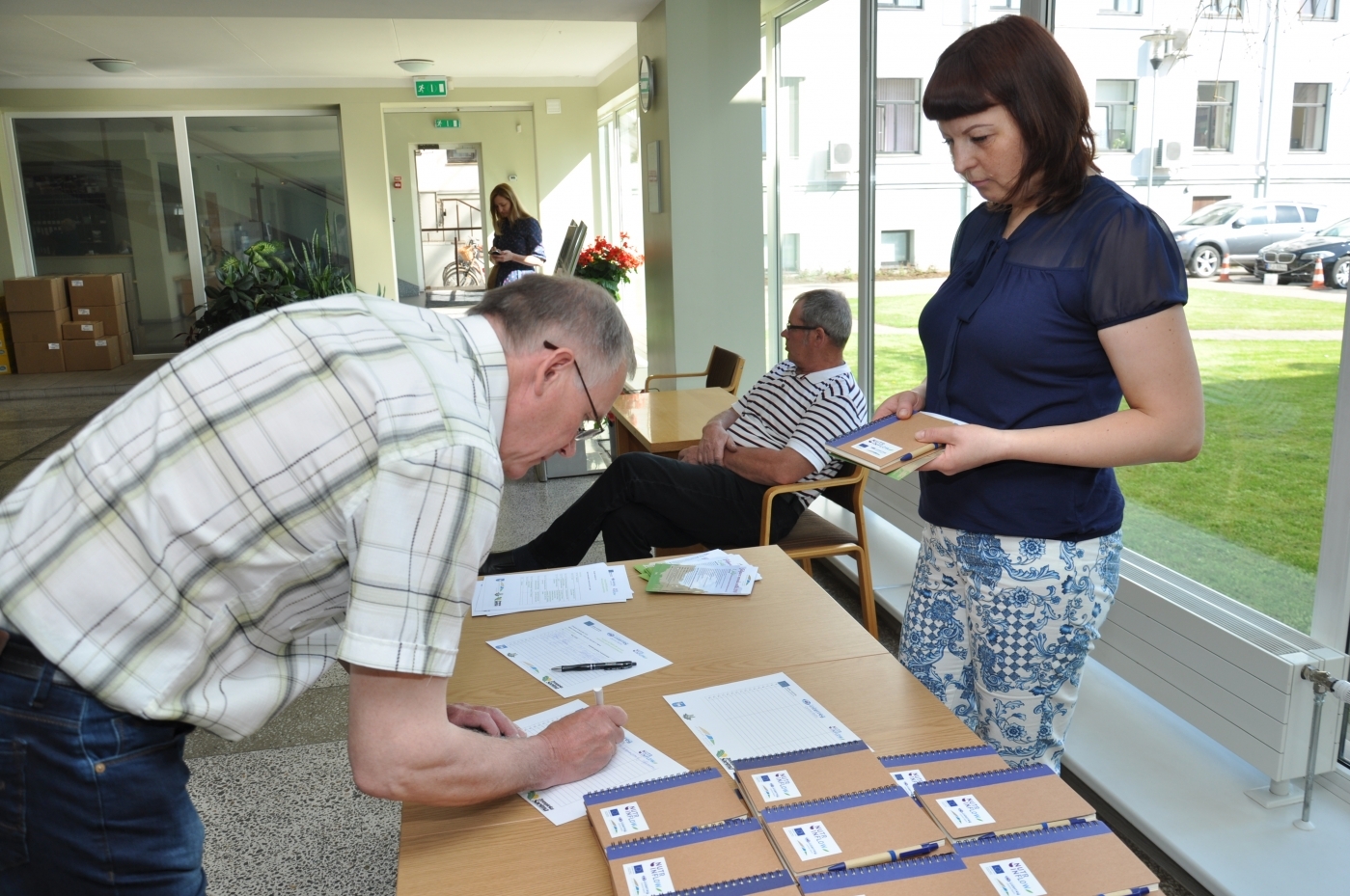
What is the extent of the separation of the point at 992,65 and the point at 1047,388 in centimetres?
49

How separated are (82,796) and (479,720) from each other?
18.7 inches

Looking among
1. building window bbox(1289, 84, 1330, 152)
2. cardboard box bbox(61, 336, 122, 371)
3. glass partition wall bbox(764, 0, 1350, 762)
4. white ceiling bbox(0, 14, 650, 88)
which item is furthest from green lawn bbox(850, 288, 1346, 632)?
cardboard box bbox(61, 336, 122, 371)

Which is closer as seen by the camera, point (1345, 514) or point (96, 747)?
point (96, 747)

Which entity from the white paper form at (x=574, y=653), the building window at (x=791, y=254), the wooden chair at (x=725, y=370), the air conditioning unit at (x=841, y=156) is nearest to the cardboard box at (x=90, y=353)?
the building window at (x=791, y=254)

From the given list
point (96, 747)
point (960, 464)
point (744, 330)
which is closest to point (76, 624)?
point (96, 747)

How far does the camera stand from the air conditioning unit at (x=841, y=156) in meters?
4.70

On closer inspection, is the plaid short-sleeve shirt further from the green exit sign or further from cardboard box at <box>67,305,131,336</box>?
cardboard box at <box>67,305,131,336</box>

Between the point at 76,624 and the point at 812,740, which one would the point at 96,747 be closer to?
the point at 76,624

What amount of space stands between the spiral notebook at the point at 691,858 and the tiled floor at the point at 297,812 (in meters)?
1.31

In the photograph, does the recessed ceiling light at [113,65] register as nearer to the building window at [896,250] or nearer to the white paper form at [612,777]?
the building window at [896,250]

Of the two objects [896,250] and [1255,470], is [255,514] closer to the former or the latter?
[1255,470]

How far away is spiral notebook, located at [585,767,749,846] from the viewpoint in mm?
1117

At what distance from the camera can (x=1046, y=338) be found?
1.43m

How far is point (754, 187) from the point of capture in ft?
18.8
